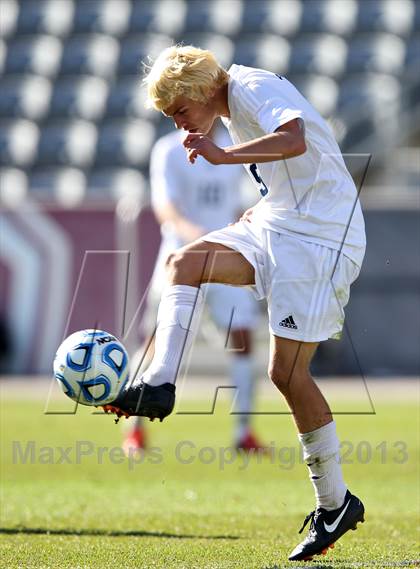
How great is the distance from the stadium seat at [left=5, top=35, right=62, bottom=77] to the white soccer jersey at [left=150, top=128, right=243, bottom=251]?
1483 centimetres

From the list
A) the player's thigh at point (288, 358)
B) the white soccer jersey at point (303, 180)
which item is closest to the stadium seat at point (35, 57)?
the white soccer jersey at point (303, 180)

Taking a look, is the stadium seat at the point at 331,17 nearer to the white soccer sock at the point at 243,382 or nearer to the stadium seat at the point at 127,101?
the stadium seat at the point at 127,101

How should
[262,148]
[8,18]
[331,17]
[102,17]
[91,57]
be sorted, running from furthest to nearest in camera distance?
[8,18]
[102,17]
[91,57]
[331,17]
[262,148]

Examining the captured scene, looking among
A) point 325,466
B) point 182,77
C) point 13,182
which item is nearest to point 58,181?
point 13,182

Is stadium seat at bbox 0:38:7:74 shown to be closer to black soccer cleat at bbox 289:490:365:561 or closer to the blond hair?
the blond hair

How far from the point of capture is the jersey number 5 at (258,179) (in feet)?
13.8

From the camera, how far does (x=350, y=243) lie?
4102 mm

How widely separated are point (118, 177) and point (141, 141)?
104 centimetres

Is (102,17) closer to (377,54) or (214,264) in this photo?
(377,54)

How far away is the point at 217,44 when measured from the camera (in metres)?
21.6

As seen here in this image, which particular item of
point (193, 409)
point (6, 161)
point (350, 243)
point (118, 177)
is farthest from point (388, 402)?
point (6, 161)

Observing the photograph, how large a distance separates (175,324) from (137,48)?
1891cm

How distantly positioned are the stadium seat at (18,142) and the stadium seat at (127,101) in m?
1.58

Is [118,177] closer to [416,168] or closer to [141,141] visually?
[141,141]
